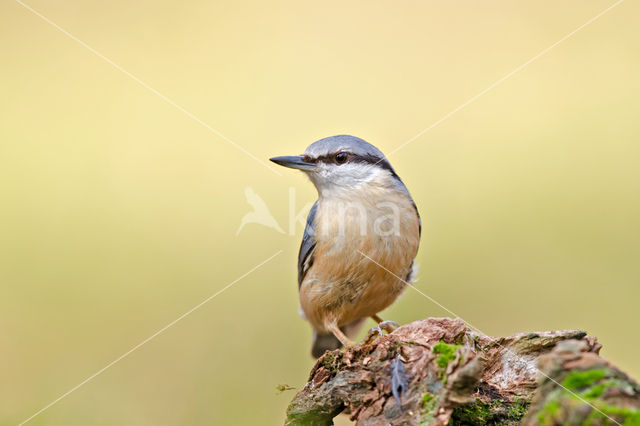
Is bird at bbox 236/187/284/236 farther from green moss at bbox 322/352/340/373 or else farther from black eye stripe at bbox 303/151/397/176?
green moss at bbox 322/352/340/373

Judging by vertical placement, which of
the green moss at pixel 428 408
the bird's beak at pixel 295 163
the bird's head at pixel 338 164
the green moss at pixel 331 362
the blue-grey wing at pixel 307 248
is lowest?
the green moss at pixel 428 408

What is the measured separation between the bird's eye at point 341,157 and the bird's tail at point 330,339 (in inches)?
55.4

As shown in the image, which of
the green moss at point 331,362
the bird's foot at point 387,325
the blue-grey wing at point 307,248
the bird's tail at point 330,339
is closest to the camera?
the green moss at point 331,362

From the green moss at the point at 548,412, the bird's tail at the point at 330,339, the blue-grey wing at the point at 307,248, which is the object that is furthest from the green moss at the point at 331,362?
the bird's tail at the point at 330,339

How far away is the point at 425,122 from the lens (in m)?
6.45

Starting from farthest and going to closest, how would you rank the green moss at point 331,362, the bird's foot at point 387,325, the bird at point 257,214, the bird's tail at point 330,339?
the bird at point 257,214
the bird's tail at point 330,339
the bird's foot at point 387,325
the green moss at point 331,362

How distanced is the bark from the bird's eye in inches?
63.1

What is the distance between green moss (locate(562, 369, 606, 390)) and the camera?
139 centimetres

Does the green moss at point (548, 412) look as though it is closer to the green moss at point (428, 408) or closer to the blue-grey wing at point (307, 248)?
the green moss at point (428, 408)

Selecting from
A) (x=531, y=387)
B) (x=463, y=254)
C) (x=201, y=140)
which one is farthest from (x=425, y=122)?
(x=531, y=387)

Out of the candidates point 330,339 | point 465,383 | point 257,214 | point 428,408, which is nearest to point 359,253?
point 330,339

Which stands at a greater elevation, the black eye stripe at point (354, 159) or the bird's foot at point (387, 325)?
the black eye stripe at point (354, 159)

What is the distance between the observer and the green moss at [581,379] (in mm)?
1386

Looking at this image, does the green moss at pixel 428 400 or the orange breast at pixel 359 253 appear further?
the orange breast at pixel 359 253
